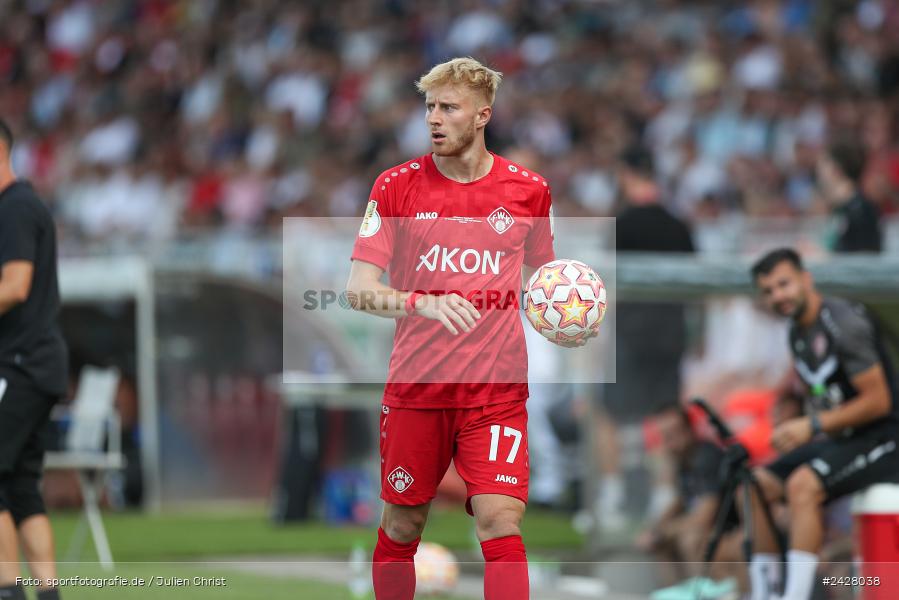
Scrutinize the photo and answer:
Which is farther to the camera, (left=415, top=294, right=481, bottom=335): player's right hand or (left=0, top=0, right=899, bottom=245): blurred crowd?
(left=0, top=0, right=899, bottom=245): blurred crowd

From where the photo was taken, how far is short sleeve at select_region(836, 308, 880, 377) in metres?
7.84

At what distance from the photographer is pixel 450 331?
19.6 ft

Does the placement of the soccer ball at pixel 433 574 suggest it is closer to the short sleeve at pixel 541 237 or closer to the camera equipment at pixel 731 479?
the camera equipment at pixel 731 479

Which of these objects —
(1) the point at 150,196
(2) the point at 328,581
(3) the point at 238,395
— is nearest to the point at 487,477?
(2) the point at 328,581

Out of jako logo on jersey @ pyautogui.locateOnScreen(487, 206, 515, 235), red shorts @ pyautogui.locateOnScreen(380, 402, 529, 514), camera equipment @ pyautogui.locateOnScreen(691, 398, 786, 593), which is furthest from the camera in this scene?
camera equipment @ pyautogui.locateOnScreen(691, 398, 786, 593)

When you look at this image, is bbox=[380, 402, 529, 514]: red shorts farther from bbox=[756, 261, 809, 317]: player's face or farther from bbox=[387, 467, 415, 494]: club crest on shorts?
bbox=[756, 261, 809, 317]: player's face

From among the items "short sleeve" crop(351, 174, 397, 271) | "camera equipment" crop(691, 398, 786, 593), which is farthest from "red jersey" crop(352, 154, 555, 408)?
"camera equipment" crop(691, 398, 786, 593)

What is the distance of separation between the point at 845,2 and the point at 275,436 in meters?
8.37

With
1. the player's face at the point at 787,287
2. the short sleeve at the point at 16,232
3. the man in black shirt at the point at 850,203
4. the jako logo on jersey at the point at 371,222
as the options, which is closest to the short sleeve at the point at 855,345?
the player's face at the point at 787,287

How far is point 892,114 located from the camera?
15.6 meters

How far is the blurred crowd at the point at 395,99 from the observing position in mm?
16141

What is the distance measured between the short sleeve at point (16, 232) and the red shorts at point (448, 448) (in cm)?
209

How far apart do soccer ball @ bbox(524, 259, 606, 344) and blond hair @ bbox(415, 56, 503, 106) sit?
0.80m

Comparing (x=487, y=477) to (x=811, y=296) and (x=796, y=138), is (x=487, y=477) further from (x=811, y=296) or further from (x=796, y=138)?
(x=796, y=138)
